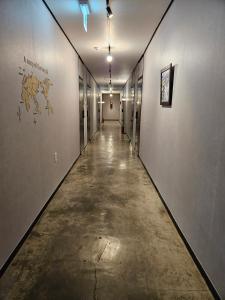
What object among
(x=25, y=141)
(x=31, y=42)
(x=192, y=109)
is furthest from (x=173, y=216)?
(x=31, y=42)

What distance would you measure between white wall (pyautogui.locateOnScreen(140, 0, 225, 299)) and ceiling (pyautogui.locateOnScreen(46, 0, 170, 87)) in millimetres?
400

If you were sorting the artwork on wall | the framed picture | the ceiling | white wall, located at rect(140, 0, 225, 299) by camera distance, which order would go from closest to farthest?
1. white wall, located at rect(140, 0, 225, 299)
2. the artwork on wall
3. the framed picture
4. the ceiling

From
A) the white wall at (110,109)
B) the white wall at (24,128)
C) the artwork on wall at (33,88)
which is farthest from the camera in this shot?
the white wall at (110,109)

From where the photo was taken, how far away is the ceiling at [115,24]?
261cm

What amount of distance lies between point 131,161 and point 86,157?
4.28 feet

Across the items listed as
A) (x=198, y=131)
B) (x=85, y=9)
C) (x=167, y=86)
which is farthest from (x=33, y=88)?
(x=198, y=131)

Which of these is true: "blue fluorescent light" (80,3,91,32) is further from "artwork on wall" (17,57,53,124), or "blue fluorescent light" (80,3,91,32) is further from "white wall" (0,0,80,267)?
"artwork on wall" (17,57,53,124)

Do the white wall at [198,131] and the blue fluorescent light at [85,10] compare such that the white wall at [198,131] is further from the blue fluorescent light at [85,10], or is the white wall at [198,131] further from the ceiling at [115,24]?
the blue fluorescent light at [85,10]

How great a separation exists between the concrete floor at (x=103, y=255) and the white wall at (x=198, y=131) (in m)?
0.22

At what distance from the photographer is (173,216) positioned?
2.38 metres

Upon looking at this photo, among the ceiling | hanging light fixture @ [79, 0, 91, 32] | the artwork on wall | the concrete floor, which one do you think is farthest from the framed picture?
the artwork on wall

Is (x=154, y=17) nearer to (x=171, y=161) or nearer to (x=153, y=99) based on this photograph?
(x=153, y=99)

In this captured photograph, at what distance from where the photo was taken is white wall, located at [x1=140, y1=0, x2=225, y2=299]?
1377mm

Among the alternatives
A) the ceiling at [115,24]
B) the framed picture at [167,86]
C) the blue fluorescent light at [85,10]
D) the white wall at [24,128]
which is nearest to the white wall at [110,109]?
the ceiling at [115,24]
